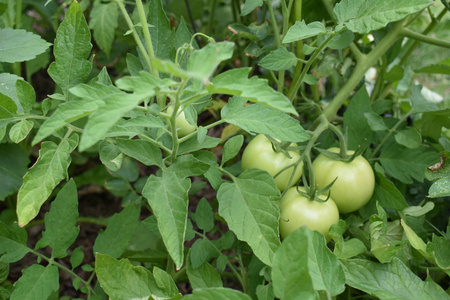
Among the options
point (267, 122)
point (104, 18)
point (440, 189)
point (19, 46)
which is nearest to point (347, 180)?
point (440, 189)

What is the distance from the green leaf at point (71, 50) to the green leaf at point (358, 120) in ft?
1.78

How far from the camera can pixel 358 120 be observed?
94 centimetres

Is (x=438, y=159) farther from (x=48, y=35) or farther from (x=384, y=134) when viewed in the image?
(x=48, y=35)

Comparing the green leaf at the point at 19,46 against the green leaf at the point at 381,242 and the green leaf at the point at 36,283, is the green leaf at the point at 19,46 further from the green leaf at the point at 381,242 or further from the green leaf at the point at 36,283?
the green leaf at the point at 381,242

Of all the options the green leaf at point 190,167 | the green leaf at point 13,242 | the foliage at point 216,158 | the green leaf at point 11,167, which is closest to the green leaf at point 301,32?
the foliage at point 216,158

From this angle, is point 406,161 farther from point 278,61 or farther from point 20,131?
point 20,131

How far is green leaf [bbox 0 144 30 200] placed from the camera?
1.03m

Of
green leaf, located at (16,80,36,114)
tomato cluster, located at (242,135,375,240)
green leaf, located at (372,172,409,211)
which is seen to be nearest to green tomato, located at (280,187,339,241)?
tomato cluster, located at (242,135,375,240)

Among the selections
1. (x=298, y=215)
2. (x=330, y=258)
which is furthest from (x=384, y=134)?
(x=330, y=258)

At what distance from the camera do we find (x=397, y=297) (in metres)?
0.65

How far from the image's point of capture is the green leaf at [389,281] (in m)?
0.66

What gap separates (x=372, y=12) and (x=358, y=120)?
31 cm

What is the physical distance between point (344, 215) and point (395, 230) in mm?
112

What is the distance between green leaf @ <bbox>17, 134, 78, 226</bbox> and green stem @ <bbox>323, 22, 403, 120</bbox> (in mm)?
553
